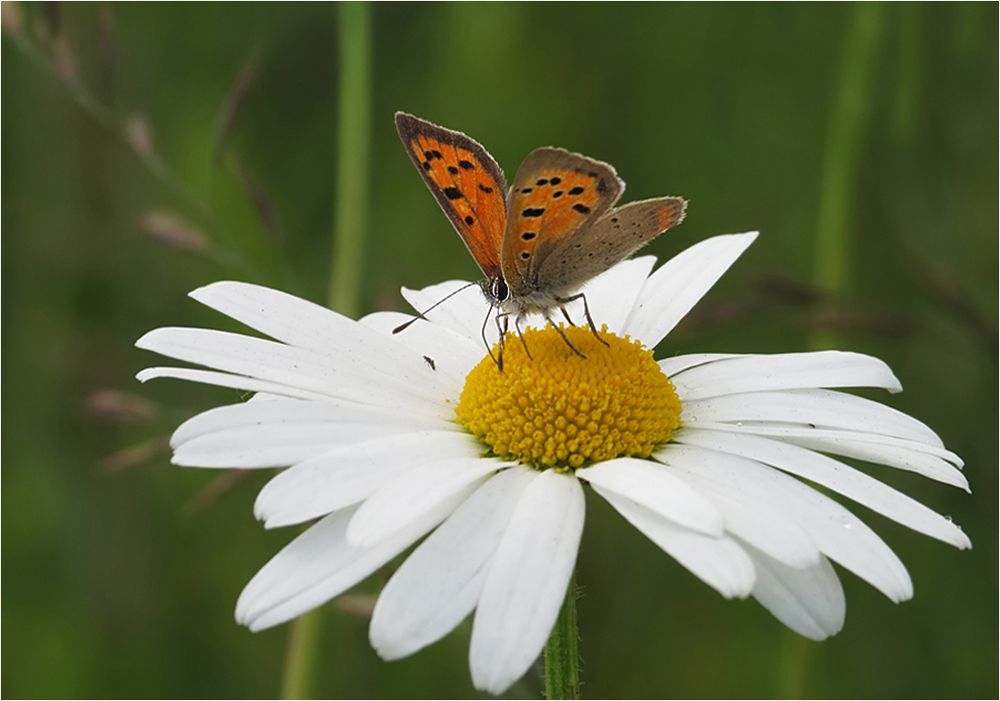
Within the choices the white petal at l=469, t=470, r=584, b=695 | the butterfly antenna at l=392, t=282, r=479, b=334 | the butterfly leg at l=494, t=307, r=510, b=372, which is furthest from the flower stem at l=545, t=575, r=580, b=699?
the butterfly antenna at l=392, t=282, r=479, b=334

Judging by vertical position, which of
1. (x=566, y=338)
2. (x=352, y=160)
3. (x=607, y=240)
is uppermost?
(x=352, y=160)

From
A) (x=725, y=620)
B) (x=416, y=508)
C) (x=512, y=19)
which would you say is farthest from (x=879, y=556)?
(x=512, y=19)

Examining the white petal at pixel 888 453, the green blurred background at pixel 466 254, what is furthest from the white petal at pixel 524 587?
the green blurred background at pixel 466 254

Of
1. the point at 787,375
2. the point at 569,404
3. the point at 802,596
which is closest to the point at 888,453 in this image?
the point at 787,375

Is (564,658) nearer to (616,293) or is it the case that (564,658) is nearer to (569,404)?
(569,404)

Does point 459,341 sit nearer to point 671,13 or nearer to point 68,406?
point 68,406

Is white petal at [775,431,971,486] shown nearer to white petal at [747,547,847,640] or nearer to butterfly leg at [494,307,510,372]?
white petal at [747,547,847,640]
